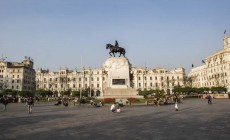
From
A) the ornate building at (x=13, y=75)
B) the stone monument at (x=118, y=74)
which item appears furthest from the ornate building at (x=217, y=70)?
the ornate building at (x=13, y=75)

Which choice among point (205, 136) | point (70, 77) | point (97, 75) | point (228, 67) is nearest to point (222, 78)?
point (228, 67)

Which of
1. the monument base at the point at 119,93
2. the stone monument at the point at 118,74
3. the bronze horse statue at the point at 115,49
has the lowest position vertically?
the monument base at the point at 119,93

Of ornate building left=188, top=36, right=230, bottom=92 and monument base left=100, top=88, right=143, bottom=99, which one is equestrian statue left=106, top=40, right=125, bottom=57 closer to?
monument base left=100, top=88, right=143, bottom=99

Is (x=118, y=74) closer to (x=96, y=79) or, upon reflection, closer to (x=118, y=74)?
(x=118, y=74)

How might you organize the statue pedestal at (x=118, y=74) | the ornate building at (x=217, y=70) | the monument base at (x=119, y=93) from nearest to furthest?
the monument base at (x=119, y=93), the statue pedestal at (x=118, y=74), the ornate building at (x=217, y=70)

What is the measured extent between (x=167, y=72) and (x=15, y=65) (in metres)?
78.1

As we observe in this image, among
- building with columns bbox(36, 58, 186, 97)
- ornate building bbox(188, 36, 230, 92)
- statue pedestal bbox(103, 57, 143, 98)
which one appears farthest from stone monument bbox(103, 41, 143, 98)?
building with columns bbox(36, 58, 186, 97)

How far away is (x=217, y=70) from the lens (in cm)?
Result: 11806

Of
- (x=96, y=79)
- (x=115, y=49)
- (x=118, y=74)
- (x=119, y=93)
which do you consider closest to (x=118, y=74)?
(x=118, y=74)

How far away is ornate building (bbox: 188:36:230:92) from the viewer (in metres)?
111

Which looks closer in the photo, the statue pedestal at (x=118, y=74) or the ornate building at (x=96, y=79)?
the statue pedestal at (x=118, y=74)

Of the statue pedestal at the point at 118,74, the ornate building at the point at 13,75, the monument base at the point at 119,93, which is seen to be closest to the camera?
the monument base at the point at 119,93

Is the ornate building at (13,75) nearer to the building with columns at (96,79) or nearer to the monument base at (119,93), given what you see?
the building with columns at (96,79)

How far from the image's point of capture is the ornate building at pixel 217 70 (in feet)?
364
